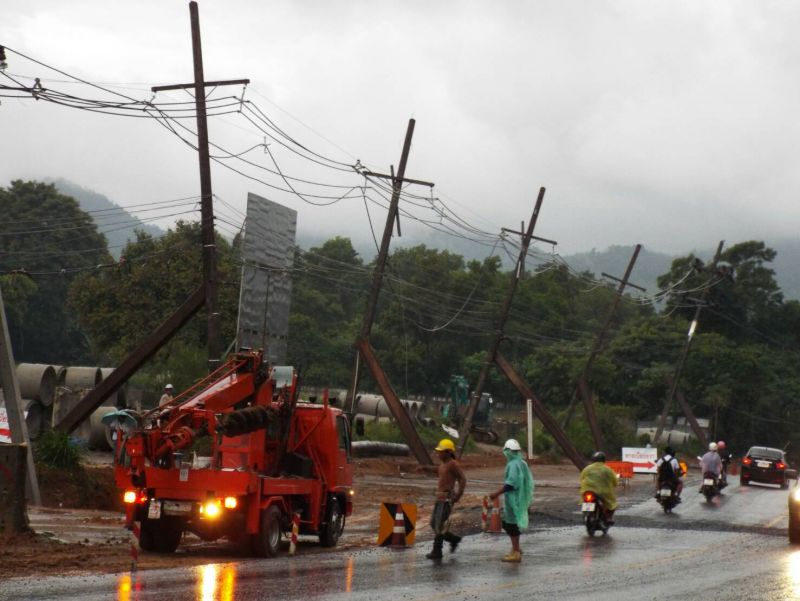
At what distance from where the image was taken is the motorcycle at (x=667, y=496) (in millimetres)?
28516

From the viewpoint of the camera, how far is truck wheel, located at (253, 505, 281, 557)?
16375 millimetres

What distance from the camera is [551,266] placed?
5119 centimetres

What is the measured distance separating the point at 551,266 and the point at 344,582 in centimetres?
3899

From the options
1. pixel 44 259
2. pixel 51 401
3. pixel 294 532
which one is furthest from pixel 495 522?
pixel 44 259

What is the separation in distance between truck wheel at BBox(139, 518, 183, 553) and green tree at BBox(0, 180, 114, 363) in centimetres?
6624

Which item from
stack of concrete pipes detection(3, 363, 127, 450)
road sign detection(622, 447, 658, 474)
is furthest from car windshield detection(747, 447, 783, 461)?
stack of concrete pipes detection(3, 363, 127, 450)

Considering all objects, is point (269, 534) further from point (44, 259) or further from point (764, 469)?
point (44, 259)

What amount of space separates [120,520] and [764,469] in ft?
93.5

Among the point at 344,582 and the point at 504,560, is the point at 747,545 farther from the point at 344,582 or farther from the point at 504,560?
the point at 344,582

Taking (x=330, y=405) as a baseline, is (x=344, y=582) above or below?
below

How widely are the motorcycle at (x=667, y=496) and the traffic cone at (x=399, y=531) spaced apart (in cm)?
1182

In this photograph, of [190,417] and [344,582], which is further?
[190,417]

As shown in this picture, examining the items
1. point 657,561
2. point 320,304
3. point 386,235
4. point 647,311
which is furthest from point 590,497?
point 647,311

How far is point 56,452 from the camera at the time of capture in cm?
2469
